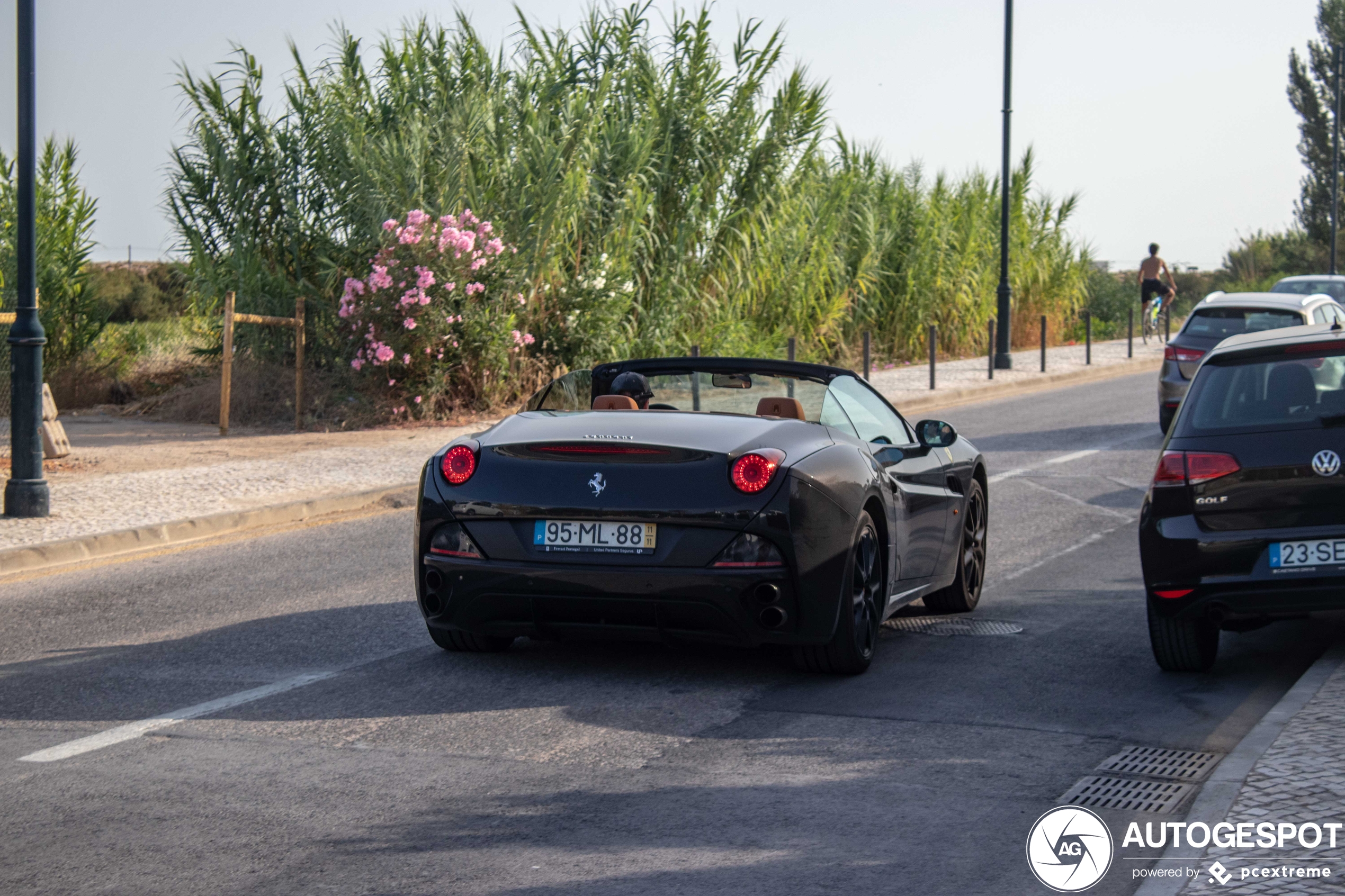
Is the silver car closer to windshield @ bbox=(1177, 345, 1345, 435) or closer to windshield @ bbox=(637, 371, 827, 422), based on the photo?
windshield @ bbox=(1177, 345, 1345, 435)

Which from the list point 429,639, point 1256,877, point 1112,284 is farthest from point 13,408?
point 1112,284

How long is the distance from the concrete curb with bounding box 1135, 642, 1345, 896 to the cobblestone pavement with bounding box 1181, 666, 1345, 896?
29 millimetres

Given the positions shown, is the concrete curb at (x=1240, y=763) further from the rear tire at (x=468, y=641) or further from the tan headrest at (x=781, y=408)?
the rear tire at (x=468, y=641)

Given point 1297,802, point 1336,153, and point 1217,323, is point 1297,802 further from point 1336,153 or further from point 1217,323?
point 1336,153

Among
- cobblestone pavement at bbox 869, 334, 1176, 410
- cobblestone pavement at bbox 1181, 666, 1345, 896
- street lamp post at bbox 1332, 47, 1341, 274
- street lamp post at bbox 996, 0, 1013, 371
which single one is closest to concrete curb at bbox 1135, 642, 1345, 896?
cobblestone pavement at bbox 1181, 666, 1345, 896

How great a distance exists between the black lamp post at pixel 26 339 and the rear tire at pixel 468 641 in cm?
567

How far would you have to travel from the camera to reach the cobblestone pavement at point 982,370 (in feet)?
83.0

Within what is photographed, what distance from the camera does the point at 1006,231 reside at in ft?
101

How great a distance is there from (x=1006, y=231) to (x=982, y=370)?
10.2 ft

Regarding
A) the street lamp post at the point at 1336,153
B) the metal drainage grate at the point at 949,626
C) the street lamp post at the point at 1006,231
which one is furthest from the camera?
the street lamp post at the point at 1336,153

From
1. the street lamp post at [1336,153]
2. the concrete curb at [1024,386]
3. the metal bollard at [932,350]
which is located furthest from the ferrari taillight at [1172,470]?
the street lamp post at [1336,153]

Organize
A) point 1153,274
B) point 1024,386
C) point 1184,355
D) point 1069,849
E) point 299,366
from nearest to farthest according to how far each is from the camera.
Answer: point 1069,849 → point 1184,355 → point 299,366 → point 1024,386 → point 1153,274

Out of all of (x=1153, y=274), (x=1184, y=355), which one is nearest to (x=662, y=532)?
(x=1184, y=355)

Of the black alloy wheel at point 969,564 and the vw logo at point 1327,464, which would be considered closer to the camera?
the vw logo at point 1327,464
